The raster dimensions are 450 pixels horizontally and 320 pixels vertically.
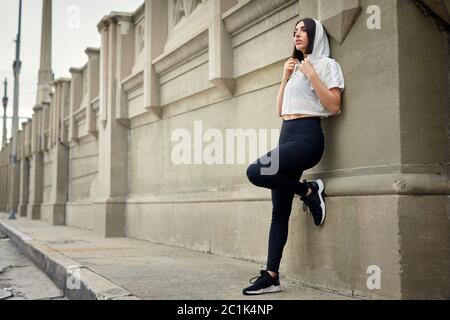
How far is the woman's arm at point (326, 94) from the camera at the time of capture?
158 inches

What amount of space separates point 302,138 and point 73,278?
8.17 feet

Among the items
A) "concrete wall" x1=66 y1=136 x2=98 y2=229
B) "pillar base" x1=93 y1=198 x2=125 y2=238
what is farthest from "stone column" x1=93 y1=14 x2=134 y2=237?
"concrete wall" x1=66 y1=136 x2=98 y2=229

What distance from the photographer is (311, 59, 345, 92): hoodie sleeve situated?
4051 mm

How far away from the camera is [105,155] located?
34.4ft

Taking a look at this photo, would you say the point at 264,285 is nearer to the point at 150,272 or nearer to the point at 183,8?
the point at 150,272

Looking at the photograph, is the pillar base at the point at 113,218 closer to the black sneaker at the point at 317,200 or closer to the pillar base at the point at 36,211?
the black sneaker at the point at 317,200

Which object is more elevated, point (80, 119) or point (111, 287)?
point (80, 119)

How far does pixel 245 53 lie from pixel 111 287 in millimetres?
3267

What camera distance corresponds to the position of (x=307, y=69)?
13.4 feet

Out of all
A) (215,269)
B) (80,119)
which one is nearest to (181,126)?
(215,269)

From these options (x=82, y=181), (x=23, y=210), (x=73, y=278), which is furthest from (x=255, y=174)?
(x=23, y=210)

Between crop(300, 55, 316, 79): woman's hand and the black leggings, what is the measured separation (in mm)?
335

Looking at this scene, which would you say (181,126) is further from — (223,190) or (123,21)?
(123,21)
